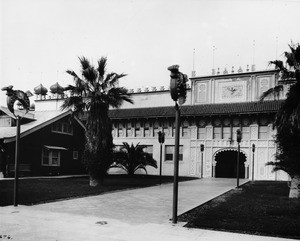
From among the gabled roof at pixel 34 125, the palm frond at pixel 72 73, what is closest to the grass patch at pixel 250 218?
the palm frond at pixel 72 73

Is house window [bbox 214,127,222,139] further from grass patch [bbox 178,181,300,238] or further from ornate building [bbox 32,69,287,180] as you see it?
grass patch [bbox 178,181,300,238]

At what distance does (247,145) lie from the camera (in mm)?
33188

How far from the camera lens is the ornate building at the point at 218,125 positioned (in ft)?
107

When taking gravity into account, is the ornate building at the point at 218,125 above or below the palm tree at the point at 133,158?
above

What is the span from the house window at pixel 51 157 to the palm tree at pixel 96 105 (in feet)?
35.7

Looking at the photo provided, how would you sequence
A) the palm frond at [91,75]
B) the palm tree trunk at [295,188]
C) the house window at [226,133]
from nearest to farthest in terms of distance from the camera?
1. the palm tree trunk at [295,188]
2. the palm frond at [91,75]
3. the house window at [226,133]

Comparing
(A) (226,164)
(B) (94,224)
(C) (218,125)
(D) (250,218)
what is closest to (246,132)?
(C) (218,125)

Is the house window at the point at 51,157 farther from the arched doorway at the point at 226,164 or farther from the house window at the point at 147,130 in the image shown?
the arched doorway at the point at 226,164

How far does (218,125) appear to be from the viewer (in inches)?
1372

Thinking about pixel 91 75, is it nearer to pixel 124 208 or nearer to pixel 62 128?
pixel 124 208

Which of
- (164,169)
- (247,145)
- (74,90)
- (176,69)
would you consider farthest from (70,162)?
(176,69)

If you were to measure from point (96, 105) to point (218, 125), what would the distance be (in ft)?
59.6

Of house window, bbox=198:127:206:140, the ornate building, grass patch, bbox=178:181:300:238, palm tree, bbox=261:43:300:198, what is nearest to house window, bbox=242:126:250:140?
the ornate building

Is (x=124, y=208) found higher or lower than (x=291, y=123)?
lower
